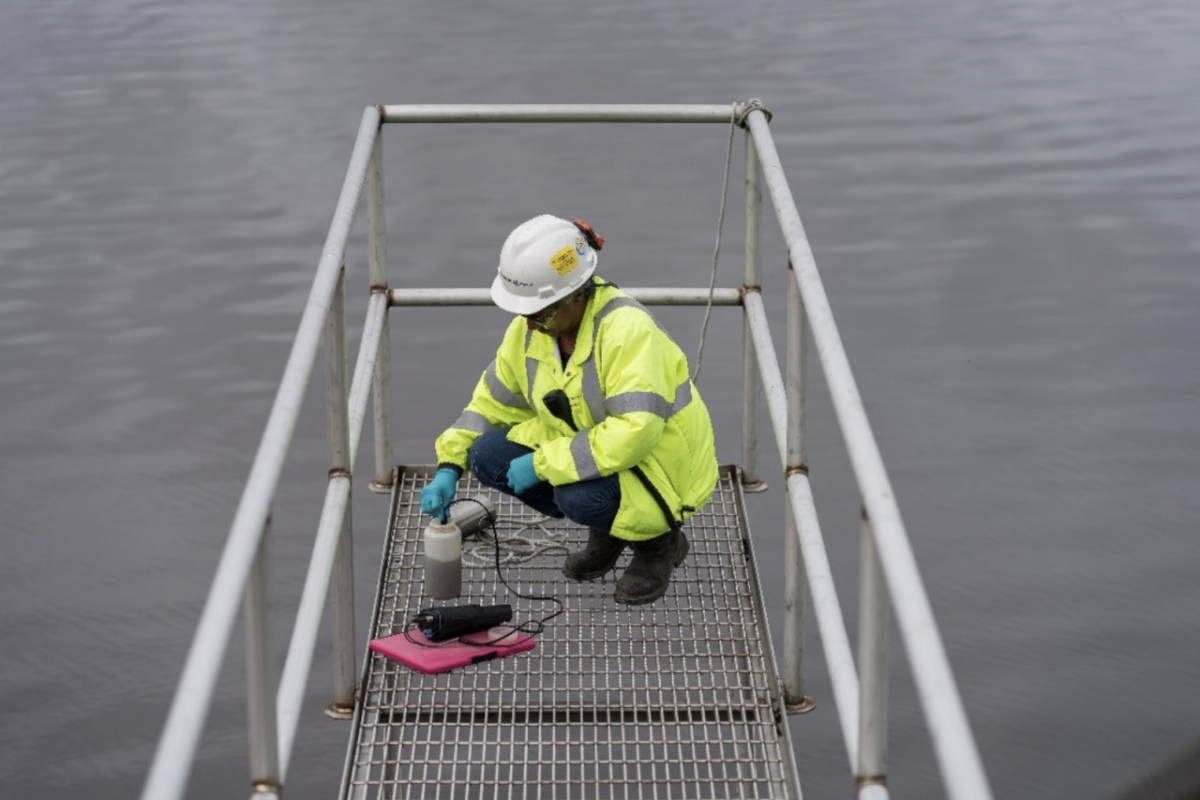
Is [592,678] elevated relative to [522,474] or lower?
lower

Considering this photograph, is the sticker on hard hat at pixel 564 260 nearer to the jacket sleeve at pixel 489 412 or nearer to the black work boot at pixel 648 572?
the jacket sleeve at pixel 489 412

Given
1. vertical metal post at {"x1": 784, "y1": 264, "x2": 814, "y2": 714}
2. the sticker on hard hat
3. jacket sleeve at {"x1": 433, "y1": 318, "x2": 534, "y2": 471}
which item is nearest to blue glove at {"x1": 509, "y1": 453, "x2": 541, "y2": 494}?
jacket sleeve at {"x1": 433, "y1": 318, "x2": 534, "y2": 471}

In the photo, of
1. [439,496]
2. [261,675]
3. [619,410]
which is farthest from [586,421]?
[261,675]

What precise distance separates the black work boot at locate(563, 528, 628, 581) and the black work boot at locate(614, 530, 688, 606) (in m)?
0.09

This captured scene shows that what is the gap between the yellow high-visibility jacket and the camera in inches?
175

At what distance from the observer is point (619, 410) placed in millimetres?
4461

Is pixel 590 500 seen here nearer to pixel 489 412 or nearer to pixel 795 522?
pixel 489 412

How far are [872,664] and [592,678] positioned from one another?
5.98ft

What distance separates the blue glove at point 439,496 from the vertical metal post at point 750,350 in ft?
3.20

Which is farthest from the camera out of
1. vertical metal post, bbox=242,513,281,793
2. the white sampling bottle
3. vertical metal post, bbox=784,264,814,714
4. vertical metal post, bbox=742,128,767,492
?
vertical metal post, bbox=742,128,767,492

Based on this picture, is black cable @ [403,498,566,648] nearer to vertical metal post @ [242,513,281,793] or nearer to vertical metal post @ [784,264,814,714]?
vertical metal post @ [784,264,814,714]

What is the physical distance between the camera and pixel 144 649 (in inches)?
293

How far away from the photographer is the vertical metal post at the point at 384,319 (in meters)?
5.26

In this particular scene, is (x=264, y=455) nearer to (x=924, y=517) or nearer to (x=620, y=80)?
(x=924, y=517)
